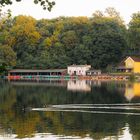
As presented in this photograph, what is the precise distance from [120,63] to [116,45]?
4.01m

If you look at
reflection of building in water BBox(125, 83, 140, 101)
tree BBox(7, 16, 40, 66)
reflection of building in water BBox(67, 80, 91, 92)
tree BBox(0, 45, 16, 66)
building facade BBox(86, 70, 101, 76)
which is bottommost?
reflection of building in water BBox(125, 83, 140, 101)

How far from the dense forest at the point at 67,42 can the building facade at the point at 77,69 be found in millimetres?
1283

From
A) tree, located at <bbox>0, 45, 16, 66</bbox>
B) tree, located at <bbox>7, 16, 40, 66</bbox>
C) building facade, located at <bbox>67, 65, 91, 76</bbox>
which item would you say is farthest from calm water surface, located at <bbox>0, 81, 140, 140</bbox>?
tree, located at <bbox>7, 16, 40, 66</bbox>

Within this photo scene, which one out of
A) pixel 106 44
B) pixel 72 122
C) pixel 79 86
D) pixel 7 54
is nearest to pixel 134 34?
pixel 106 44

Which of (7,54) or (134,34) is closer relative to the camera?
(134,34)

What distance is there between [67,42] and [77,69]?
5693 mm

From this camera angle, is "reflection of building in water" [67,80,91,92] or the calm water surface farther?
"reflection of building in water" [67,80,91,92]

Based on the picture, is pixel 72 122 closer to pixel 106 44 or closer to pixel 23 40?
pixel 106 44

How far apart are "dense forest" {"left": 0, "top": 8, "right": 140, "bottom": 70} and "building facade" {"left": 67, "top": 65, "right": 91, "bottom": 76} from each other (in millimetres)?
1283

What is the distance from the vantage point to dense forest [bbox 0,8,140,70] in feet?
265

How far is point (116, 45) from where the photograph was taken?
262 feet

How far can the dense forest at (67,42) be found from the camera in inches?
3174

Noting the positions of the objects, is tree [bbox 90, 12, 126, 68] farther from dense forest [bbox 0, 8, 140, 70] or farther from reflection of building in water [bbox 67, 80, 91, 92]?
reflection of building in water [bbox 67, 80, 91, 92]

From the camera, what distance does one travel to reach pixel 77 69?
83.6 meters
